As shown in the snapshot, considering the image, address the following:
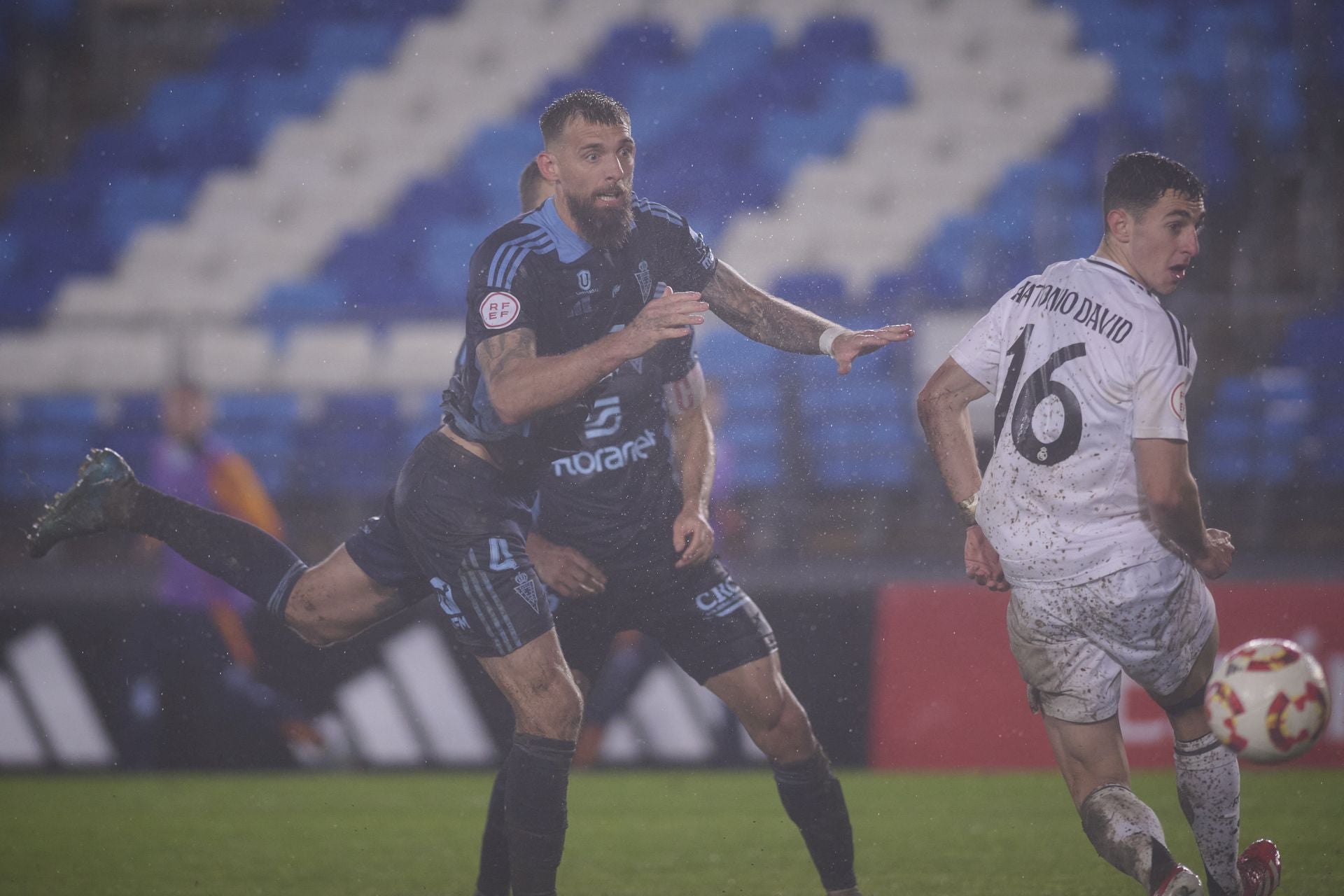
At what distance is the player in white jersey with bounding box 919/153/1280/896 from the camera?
12.0 feet

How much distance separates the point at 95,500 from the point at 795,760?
2.58 meters

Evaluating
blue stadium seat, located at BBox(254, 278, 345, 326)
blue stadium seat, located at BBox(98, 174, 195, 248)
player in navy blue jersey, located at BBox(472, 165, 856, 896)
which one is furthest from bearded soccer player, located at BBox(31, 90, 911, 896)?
blue stadium seat, located at BBox(98, 174, 195, 248)

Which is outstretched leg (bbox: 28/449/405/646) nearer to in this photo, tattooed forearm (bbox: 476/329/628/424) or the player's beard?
tattooed forearm (bbox: 476/329/628/424)

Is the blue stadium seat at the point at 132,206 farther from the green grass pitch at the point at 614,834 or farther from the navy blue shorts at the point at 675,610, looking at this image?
the navy blue shorts at the point at 675,610

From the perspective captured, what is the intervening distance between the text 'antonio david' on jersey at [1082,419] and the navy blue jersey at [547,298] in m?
1.17

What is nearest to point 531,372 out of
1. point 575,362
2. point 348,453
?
point 575,362

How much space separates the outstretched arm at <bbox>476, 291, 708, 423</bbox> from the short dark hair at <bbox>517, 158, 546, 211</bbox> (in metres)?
1.16

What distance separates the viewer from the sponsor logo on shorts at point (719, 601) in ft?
14.4

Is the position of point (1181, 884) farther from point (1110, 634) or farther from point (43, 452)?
point (43, 452)

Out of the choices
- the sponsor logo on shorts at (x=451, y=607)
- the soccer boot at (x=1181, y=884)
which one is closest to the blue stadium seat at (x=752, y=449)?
the sponsor logo on shorts at (x=451, y=607)

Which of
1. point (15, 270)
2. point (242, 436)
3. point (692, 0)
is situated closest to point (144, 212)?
point (15, 270)

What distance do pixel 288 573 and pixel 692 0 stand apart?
10.1m

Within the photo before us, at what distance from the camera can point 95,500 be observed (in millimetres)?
5016

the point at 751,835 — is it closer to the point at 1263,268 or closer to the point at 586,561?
the point at 586,561
